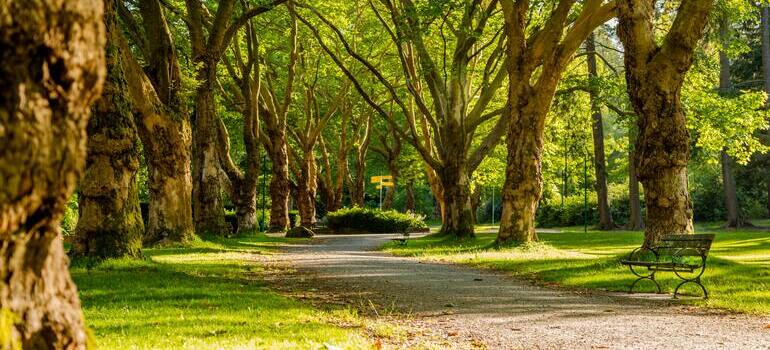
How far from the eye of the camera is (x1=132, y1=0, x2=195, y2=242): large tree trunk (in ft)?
61.7

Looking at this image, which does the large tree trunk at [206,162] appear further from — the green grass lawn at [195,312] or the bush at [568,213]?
the bush at [568,213]

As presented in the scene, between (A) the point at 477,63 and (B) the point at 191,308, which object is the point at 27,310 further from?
(A) the point at 477,63

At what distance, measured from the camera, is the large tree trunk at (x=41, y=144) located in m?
2.90

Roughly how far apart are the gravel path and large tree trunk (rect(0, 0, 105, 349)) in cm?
420

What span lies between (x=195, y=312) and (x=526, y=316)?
3.77m

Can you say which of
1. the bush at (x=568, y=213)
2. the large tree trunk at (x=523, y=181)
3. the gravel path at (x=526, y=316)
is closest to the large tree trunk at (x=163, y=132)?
the gravel path at (x=526, y=316)

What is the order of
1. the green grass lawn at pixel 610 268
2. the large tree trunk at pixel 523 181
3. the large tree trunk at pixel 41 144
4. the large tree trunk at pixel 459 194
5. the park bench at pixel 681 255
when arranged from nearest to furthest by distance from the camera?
1. the large tree trunk at pixel 41 144
2. the green grass lawn at pixel 610 268
3. the park bench at pixel 681 255
4. the large tree trunk at pixel 523 181
5. the large tree trunk at pixel 459 194

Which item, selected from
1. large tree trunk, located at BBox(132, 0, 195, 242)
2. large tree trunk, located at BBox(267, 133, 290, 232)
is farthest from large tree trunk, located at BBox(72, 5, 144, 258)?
large tree trunk, located at BBox(267, 133, 290, 232)

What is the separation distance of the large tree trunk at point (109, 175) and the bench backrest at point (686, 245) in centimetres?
904

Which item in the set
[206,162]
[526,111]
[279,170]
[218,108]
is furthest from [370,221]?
[526,111]

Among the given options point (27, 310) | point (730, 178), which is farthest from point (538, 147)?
point (730, 178)

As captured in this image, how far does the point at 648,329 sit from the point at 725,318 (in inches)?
61.4

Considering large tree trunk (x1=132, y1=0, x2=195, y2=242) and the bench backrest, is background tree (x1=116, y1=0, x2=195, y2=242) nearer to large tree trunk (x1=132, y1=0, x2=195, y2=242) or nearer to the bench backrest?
large tree trunk (x1=132, y1=0, x2=195, y2=242)

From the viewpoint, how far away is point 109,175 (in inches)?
530
